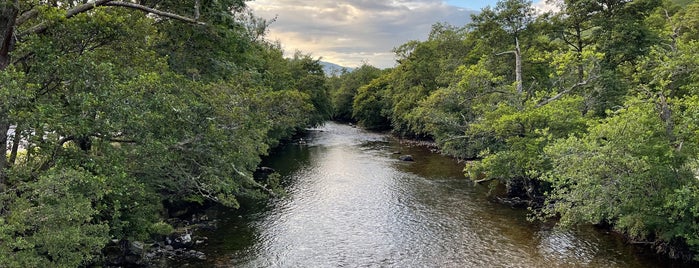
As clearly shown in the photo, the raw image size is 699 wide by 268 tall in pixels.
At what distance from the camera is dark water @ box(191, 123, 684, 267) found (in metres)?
18.1

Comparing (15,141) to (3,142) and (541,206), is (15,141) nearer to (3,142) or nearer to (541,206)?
(3,142)

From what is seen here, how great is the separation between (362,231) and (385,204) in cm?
523

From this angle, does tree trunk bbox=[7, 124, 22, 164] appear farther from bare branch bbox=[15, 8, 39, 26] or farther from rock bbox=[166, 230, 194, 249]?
rock bbox=[166, 230, 194, 249]

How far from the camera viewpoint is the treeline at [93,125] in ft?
33.0

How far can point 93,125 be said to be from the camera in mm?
10930

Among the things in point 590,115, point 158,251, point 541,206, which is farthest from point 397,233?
point 590,115

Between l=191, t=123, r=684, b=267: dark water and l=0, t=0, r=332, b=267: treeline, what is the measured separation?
183 inches

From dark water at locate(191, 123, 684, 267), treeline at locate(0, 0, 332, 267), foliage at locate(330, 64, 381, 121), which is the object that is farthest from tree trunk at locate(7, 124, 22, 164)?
foliage at locate(330, 64, 381, 121)

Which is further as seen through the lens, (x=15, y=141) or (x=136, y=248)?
(x=136, y=248)

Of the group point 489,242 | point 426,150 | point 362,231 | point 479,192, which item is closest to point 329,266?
point 362,231

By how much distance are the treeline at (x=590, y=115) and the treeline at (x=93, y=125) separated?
14.1m

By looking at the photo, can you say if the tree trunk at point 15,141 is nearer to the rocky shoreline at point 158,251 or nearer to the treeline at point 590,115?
the rocky shoreline at point 158,251

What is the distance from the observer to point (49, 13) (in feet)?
34.7

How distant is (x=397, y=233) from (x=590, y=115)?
13297 millimetres
